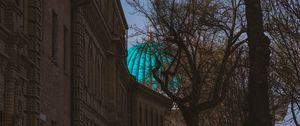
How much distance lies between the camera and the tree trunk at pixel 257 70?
13.6 m

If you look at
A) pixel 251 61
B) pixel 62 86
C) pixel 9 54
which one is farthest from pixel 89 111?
pixel 251 61

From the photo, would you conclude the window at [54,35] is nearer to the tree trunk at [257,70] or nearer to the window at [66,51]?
the window at [66,51]

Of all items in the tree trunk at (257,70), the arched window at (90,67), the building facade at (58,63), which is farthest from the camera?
the arched window at (90,67)

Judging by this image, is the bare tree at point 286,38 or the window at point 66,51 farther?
the window at point 66,51

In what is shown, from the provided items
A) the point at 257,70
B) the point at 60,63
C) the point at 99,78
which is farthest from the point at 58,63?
the point at 99,78

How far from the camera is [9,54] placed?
58.5 feet

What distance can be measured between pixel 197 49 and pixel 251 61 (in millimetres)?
19775

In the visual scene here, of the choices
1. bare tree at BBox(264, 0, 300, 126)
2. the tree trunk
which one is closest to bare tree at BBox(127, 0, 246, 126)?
bare tree at BBox(264, 0, 300, 126)

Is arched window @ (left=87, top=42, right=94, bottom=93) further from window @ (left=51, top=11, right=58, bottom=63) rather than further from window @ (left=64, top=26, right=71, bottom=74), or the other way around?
window @ (left=51, top=11, right=58, bottom=63)

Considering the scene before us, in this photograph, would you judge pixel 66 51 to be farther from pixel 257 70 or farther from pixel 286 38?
pixel 257 70

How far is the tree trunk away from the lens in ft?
44.7

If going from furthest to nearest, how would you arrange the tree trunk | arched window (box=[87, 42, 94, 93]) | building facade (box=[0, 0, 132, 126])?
arched window (box=[87, 42, 94, 93])
building facade (box=[0, 0, 132, 126])
the tree trunk

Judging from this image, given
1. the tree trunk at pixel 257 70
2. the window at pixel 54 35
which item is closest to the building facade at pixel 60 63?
the window at pixel 54 35

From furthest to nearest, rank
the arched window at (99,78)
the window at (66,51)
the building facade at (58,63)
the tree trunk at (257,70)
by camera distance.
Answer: the arched window at (99,78) < the window at (66,51) < the building facade at (58,63) < the tree trunk at (257,70)
